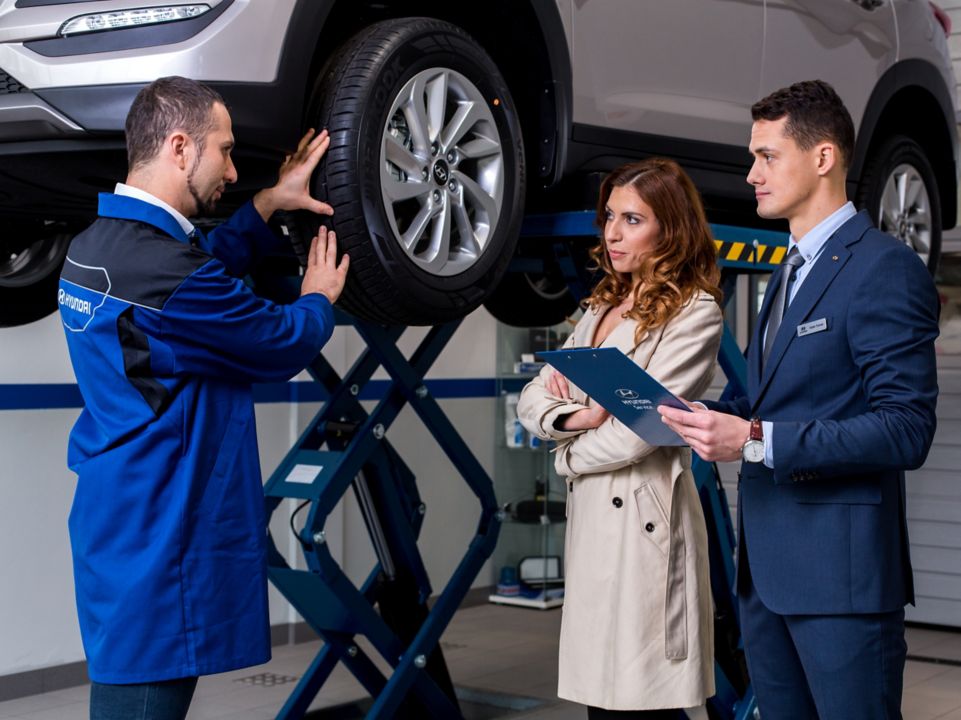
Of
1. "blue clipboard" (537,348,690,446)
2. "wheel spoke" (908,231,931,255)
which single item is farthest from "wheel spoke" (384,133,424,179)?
"wheel spoke" (908,231,931,255)

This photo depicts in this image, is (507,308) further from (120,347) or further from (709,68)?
(120,347)

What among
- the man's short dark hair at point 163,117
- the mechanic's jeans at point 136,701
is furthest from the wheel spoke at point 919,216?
the mechanic's jeans at point 136,701

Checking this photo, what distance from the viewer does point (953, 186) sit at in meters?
4.80

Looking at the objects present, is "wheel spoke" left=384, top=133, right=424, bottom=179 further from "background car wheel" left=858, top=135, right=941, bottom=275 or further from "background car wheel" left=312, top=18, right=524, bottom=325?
"background car wheel" left=858, top=135, right=941, bottom=275

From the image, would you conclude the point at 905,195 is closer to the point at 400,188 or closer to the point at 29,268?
the point at 400,188

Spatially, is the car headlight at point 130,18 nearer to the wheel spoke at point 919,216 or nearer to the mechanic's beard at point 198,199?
the mechanic's beard at point 198,199

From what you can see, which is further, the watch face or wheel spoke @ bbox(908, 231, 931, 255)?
wheel spoke @ bbox(908, 231, 931, 255)

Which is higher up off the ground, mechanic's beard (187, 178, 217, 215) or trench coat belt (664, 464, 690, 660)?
mechanic's beard (187, 178, 217, 215)

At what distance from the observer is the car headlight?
8.12ft

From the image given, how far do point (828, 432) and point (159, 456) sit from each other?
111cm

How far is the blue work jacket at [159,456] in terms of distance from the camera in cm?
214

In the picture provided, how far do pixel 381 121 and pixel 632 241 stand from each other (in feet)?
1.91

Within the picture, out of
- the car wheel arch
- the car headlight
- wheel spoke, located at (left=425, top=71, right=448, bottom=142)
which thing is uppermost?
the car wheel arch

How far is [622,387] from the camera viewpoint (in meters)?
2.18
